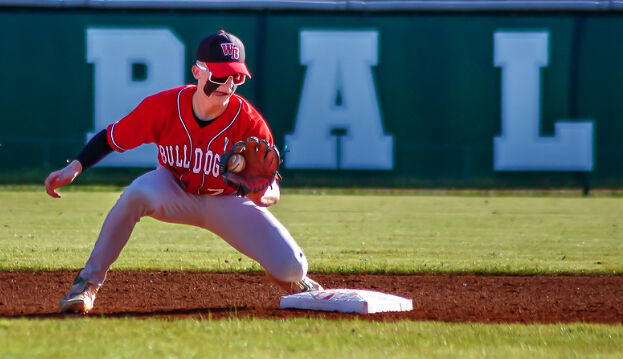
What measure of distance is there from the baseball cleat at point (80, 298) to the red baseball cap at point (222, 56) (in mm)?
1191

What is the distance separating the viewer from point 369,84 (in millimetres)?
13219

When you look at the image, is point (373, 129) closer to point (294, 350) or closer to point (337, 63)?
point (337, 63)

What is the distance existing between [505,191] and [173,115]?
978 centimetres

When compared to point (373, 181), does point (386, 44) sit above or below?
above

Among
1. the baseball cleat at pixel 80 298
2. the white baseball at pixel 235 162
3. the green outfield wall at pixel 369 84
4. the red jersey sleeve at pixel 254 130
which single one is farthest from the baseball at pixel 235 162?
the green outfield wall at pixel 369 84

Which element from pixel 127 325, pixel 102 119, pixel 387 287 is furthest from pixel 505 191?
pixel 127 325

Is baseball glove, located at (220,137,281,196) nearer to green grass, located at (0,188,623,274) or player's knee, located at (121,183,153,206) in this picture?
player's knee, located at (121,183,153,206)

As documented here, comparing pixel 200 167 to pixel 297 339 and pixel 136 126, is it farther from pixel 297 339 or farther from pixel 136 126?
pixel 297 339

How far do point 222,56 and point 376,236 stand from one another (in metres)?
4.41

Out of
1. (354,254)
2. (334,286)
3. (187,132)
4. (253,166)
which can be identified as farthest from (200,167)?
(354,254)

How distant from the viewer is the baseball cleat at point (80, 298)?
4.27 m

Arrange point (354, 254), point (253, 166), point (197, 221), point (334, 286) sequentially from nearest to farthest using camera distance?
point (253, 166) < point (197, 221) < point (334, 286) < point (354, 254)

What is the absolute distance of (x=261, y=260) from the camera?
4.61 metres

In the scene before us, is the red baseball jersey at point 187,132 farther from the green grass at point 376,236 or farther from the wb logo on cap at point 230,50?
the green grass at point 376,236
